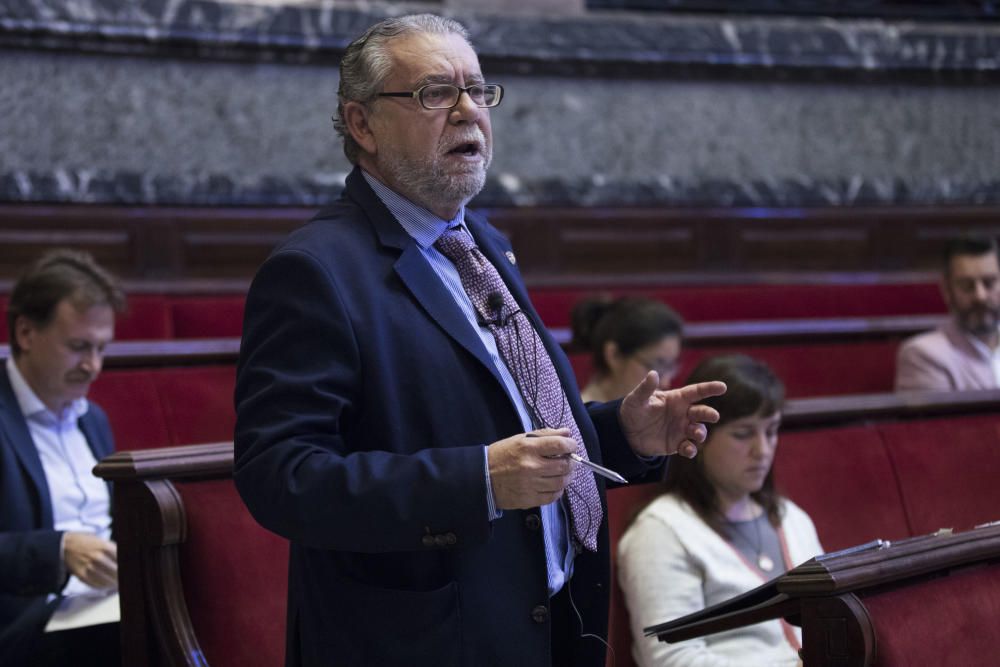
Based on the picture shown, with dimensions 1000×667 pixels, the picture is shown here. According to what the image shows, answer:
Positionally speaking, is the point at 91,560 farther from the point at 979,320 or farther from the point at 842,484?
the point at 979,320

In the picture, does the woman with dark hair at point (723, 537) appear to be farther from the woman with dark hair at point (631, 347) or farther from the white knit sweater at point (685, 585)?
the woman with dark hair at point (631, 347)

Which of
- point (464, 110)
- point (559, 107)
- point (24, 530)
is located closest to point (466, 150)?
point (464, 110)

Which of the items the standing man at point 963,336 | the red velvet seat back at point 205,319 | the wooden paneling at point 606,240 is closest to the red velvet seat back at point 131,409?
the red velvet seat back at point 205,319

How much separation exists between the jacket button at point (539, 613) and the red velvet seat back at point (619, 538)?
1.20 ft

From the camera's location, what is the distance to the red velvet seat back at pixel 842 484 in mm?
1449

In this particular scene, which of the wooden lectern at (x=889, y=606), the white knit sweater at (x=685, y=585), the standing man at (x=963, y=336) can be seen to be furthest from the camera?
the standing man at (x=963, y=336)

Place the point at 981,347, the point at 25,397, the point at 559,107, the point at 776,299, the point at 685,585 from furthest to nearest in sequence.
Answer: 1. the point at 559,107
2. the point at 776,299
3. the point at 981,347
4. the point at 25,397
5. the point at 685,585

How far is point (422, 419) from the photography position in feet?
2.68

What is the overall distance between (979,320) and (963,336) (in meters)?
0.04

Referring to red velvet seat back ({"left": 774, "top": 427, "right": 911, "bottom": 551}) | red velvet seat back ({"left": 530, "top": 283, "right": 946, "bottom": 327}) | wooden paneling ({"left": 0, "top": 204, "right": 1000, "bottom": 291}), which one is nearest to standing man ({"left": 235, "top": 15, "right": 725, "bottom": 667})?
red velvet seat back ({"left": 774, "top": 427, "right": 911, "bottom": 551})

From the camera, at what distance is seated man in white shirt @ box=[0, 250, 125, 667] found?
1246mm

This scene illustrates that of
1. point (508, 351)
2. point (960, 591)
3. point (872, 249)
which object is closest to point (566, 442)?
point (508, 351)

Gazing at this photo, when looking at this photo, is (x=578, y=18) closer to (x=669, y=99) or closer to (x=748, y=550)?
(x=669, y=99)

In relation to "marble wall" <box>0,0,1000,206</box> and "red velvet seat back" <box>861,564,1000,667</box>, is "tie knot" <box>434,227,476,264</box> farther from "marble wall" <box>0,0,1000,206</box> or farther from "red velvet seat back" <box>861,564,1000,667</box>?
"marble wall" <box>0,0,1000,206</box>
